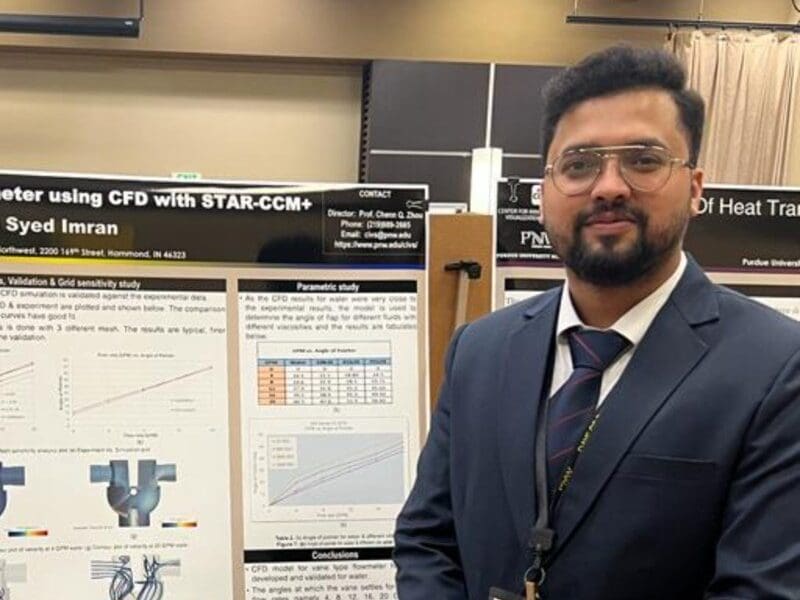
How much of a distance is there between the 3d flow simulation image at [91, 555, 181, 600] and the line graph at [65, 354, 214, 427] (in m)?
0.29

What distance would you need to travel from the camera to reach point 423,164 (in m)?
5.04

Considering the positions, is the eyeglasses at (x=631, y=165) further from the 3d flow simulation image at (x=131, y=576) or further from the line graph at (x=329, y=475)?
the 3d flow simulation image at (x=131, y=576)

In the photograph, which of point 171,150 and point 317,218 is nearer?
point 317,218

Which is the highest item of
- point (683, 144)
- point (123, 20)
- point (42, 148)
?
point (123, 20)

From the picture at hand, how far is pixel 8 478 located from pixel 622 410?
128 cm

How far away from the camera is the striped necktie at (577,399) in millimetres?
1234

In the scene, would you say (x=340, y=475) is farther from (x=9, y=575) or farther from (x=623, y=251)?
(x=623, y=251)

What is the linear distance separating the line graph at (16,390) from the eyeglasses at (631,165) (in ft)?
3.90

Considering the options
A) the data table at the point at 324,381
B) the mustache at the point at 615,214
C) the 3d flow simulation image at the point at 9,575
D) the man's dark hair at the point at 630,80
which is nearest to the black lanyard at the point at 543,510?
the mustache at the point at 615,214

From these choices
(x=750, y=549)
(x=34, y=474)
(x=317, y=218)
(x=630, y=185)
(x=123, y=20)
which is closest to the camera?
(x=750, y=549)

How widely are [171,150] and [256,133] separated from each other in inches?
21.1

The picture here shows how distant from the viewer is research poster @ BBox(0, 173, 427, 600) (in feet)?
5.83

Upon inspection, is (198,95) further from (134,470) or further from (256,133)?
(134,470)

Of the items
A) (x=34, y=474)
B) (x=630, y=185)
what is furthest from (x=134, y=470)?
(x=630, y=185)
